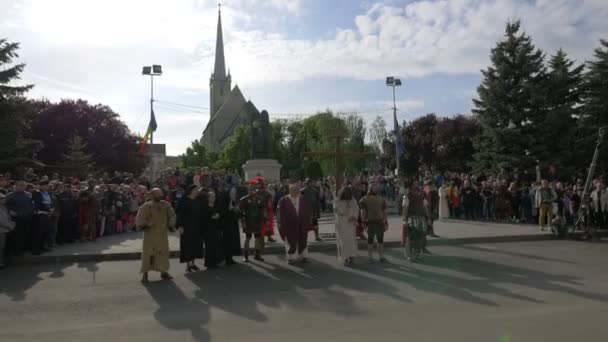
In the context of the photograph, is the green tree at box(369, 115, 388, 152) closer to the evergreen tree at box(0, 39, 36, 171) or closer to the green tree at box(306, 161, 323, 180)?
the green tree at box(306, 161, 323, 180)

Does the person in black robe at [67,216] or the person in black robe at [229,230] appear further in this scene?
the person in black robe at [67,216]

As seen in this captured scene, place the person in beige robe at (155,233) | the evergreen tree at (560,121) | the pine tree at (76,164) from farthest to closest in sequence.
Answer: the pine tree at (76,164), the evergreen tree at (560,121), the person in beige robe at (155,233)

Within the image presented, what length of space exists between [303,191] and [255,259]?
269cm

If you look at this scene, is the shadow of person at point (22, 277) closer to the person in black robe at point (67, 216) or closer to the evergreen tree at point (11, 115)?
the person in black robe at point (67, 216)

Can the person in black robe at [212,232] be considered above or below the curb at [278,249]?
above

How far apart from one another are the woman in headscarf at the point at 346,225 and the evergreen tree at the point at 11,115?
57.6ft

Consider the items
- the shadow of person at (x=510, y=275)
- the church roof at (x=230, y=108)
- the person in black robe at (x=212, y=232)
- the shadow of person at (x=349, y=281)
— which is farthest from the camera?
the church roof at (x=230, y=108)

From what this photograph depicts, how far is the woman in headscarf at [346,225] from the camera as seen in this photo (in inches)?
451

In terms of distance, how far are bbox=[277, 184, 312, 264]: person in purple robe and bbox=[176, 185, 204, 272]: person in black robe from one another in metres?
1.85

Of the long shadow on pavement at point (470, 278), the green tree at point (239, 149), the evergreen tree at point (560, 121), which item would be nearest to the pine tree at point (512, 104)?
the evergreen tree at point (560, 121)

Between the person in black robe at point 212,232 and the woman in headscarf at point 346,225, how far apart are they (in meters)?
2.65

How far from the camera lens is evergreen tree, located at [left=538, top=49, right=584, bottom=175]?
2877 cm

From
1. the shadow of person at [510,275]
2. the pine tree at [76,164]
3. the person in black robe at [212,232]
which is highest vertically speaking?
the pine tree at [76,164]

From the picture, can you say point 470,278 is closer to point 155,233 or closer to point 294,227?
point 294,227
